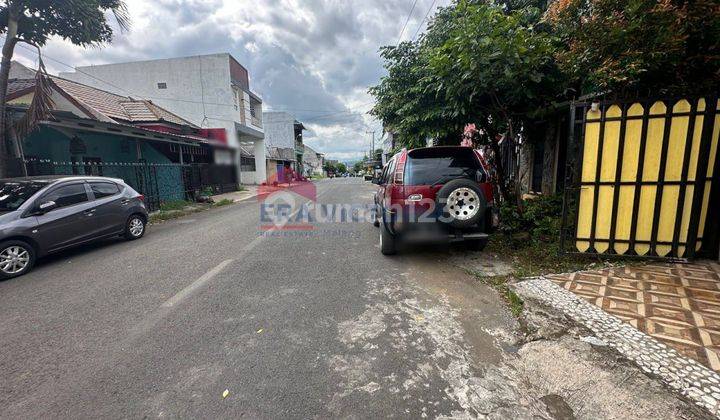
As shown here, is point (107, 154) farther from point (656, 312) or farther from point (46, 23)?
point (656, 312)

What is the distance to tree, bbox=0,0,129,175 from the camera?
23.0 ft

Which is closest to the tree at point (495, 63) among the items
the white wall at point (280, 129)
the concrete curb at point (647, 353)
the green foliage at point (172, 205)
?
the concrete curb at point (647, 353)

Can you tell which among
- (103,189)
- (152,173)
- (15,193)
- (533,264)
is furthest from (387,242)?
(152,173)

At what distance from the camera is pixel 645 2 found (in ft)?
11.8

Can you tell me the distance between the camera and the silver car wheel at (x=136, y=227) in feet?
23.2

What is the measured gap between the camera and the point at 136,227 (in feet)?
23.7

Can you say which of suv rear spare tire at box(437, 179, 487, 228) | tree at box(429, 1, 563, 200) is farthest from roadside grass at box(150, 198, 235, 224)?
tree at box(429, 1, 563, 200)

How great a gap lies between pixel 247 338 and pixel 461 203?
131 inches

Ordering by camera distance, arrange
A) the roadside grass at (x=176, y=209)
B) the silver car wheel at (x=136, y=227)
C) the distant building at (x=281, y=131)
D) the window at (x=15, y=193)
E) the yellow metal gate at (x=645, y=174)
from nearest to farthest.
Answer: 1. the yellow metal gate at (x=645, y=174)
2. the window at (x=15, y=193)
3. the silver car wheel at (x=136, y=227)
4. the roadside grass at (x=176, y=209)
5. the distant building at (x=281, y=131)

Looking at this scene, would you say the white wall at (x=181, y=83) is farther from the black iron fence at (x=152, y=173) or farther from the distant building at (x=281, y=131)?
the distant building at (x=281, y=131)

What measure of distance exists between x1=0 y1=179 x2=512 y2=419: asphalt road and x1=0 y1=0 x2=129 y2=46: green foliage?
6617 millimetres

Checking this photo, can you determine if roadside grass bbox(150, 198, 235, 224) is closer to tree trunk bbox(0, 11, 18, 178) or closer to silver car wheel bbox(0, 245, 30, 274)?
tree trunk bbox(0, 11, 18, 178)

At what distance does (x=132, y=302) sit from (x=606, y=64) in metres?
6.84

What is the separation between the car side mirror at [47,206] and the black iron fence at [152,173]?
4.13 m
